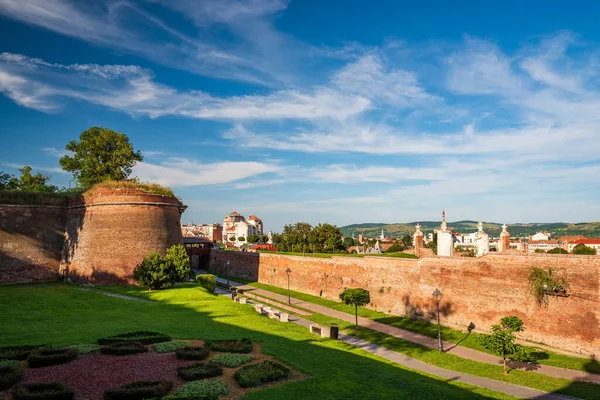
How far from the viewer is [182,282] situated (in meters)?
29.7

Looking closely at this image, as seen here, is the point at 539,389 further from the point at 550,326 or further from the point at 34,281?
the point at 34,281

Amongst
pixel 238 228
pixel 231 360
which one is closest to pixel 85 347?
pixel 231 360

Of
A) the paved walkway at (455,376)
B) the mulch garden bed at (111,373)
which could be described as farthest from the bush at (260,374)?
the paved walkway at (455,376)

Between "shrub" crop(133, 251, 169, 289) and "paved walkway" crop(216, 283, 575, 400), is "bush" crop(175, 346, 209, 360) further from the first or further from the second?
"shrub" crop(133, 251, 169, 289)

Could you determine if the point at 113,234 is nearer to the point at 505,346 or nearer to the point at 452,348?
the point at 452,348

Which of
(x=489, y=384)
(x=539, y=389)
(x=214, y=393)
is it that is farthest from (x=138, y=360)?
(x=539, y=389)

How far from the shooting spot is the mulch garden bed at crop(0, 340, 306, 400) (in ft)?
30.6

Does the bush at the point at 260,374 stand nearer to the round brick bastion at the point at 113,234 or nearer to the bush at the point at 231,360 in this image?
the bush at the point at 231,360

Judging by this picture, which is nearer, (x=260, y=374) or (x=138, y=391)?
(x=138, y=391)

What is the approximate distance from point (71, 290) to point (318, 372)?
2084cm

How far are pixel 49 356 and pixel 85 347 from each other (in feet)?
5.13

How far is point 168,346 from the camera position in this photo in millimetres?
12773

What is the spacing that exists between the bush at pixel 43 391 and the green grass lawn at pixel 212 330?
394 centimetres

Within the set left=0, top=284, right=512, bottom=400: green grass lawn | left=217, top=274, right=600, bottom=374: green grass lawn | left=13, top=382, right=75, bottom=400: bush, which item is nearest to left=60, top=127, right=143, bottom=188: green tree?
left=0, top=284, right=512, bottom=400: green grass lawn
